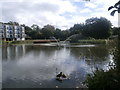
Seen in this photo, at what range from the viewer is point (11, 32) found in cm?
8262

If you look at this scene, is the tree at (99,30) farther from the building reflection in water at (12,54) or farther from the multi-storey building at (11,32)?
the multi-storey building at (11,32)

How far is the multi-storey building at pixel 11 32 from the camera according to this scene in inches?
2996

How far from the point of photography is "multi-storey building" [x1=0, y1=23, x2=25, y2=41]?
7609cm

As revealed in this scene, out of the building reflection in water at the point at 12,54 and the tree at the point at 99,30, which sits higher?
the tree at the point at 99,30

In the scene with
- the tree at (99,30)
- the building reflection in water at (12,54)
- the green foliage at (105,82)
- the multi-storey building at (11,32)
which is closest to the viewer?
the green foliage at (105,82)

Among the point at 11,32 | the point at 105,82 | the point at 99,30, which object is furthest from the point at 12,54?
the point at 11,32

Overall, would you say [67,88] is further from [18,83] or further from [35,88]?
[18,83]

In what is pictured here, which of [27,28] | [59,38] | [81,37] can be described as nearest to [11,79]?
[81,37]

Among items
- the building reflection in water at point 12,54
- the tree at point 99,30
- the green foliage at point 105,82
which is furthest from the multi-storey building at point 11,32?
the green foliage at point 105,82

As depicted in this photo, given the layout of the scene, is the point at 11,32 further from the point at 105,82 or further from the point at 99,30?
the point at 105,82

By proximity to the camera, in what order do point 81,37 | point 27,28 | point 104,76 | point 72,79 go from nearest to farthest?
point 104,76 < point 72,79 < point 81,37 < point 27,28

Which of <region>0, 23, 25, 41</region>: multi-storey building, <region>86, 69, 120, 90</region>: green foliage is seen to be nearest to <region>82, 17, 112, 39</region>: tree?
<region>0, 23, 25, 41</region>: multi-storey building

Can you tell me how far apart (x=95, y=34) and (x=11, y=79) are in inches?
1996

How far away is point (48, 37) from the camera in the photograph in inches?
3095
